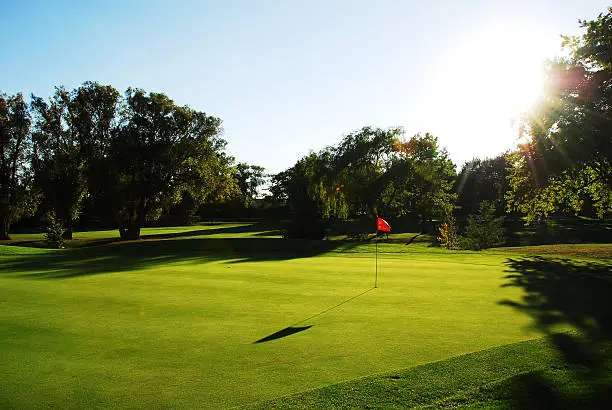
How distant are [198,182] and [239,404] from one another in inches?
1379

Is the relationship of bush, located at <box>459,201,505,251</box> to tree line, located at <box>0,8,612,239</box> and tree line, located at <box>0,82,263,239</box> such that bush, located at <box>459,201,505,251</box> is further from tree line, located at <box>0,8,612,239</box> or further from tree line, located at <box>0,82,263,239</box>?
tree line, located at <box>0,82,263,239</box>

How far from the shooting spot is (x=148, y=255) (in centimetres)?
2503

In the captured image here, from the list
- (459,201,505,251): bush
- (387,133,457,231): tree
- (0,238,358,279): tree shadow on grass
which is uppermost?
(387,133,457,231): tree

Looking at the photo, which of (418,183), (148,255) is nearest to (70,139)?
(148,255)

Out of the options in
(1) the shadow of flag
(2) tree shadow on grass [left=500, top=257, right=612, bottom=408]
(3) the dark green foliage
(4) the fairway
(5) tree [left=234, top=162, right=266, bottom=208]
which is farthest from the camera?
(5) tree [left=234, top=162, right=266, bottom=208]

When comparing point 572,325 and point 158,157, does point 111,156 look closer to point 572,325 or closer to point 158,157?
point 158,157

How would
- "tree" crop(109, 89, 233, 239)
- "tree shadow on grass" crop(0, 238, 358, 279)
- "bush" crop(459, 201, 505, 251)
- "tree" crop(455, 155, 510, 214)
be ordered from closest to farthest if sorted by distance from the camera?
"tree shadow on grass" crop(0, 238, 358, 279) → "bush" crop(459, 201, 505, 251) → "tree" crop(109, 89, 233, 239) → "tree" crop(455, 155, 510, 214)

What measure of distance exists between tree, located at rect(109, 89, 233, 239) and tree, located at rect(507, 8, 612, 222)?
24.5 meters

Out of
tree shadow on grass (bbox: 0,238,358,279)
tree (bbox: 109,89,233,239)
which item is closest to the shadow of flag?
tree shadow on grass (bbox: 0,238,358,279)

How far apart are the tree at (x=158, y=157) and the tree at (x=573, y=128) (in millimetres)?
24523

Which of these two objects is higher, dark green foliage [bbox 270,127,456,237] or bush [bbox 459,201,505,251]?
dark green foliage [bbox 270,127,456,237]

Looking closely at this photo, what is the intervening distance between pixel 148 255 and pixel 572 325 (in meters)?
22.5

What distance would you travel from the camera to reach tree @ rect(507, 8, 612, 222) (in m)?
19.6

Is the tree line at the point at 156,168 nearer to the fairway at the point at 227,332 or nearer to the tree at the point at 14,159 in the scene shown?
the tree at the point at 14,159
